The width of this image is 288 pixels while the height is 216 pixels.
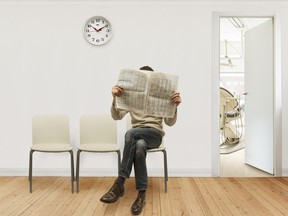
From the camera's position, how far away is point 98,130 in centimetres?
335

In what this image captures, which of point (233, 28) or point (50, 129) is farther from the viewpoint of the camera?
point (233, 28)

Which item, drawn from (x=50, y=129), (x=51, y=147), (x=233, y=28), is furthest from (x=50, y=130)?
(x=233, y=28)

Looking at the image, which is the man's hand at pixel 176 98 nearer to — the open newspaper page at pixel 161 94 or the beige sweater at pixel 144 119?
the open newspaper page at pixel 161 94

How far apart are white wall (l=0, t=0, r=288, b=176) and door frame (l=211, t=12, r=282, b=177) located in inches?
2.3

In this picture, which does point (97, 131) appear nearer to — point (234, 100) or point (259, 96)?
point (259, 96)

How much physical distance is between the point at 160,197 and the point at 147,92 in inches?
38.9

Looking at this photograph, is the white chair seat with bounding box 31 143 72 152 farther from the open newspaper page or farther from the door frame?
the door frame

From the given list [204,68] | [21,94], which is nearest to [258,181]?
[204,68]

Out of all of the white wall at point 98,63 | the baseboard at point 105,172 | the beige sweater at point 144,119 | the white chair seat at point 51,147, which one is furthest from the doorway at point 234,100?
the white chair seat at point 51,147

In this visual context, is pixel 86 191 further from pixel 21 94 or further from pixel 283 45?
pixel 283 45

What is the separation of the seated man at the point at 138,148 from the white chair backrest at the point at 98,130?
0.57 metres

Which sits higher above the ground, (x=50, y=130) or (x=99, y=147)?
(x=50, y=130)

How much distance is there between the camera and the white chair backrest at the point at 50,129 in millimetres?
3354

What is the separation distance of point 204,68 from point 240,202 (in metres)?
1.60
